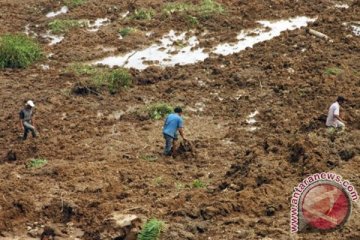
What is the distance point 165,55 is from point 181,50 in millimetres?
622

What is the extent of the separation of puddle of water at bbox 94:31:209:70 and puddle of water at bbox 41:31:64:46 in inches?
96.0

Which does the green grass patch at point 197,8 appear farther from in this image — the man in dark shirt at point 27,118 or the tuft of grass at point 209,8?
the man in dark shirt at point 27,118

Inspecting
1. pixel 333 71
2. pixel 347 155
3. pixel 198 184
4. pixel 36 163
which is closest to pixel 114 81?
pixel 36 163

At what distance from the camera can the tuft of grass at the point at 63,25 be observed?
21231 mm

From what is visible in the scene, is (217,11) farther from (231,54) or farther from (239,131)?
(239,131)

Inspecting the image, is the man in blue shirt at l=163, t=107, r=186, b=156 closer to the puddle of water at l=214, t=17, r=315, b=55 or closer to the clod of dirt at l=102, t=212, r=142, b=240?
the clod of dirt at l=102, t=212, r=142, b=240

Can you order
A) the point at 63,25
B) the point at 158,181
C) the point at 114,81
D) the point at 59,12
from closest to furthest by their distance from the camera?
the point at 158,181
the point at 114,81
the point at 63,25
the point at 59,12

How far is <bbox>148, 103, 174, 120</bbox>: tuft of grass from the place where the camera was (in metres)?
15.1

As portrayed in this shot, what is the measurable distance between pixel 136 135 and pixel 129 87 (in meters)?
2.86

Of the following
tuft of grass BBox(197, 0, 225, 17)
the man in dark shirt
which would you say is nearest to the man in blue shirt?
the man in dark shirt

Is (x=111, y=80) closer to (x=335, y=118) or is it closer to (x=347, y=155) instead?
(x=335, y=118)

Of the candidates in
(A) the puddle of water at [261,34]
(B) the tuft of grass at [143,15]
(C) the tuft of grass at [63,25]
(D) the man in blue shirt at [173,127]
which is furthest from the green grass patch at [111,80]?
(B) the tuft of grass at [143,15]

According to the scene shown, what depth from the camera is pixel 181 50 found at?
1955 centimetres

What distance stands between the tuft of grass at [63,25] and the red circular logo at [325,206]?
49.3ft
